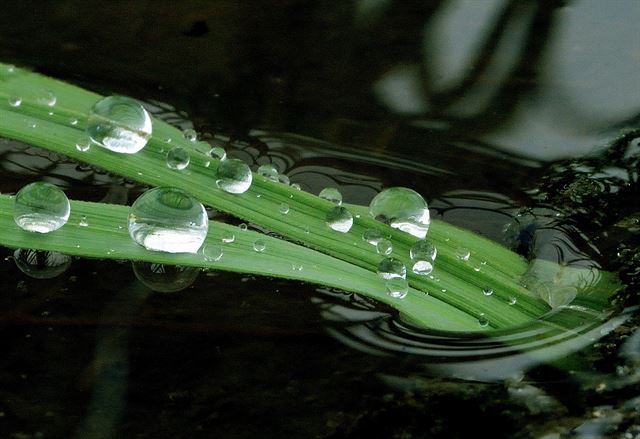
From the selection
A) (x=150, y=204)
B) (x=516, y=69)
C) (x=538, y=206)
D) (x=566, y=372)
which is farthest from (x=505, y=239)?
(x=150, y=204)

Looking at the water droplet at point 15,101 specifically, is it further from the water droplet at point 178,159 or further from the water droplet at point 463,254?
the water droplet at point 463,254

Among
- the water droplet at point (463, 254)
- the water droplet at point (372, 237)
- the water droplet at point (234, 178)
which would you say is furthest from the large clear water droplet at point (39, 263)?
the water droplet at point (463, 254)

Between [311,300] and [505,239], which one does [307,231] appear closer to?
[311,300]

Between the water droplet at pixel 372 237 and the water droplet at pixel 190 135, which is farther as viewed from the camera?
the water droplet at pixel 190 135

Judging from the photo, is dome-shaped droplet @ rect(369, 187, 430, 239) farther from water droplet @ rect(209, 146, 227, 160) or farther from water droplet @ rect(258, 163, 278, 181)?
water droplet @ rect(209, 146, 227, 160)

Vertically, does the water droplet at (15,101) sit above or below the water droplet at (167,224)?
Answer: above

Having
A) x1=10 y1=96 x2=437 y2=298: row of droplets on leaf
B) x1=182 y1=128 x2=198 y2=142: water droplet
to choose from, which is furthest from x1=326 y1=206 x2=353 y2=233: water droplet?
x1=182 y1=128 x2=198 y2=142: water droplet

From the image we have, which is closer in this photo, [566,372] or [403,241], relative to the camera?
[566,372]
